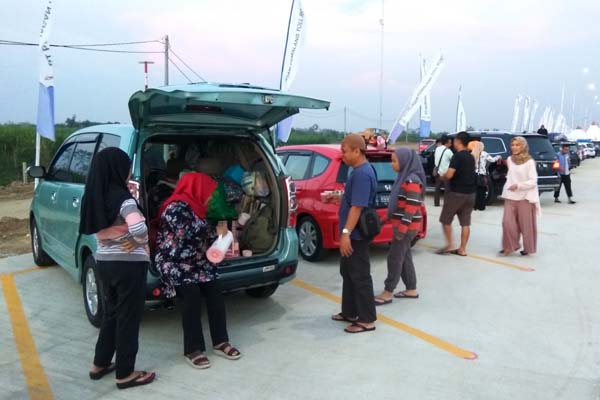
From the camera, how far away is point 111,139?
466 cm

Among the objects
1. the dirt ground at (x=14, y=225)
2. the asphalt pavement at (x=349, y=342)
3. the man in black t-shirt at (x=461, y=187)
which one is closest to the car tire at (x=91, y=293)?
the asphalt pavement at (x=349, y=342)

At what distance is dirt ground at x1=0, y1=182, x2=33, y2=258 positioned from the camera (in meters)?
8.05

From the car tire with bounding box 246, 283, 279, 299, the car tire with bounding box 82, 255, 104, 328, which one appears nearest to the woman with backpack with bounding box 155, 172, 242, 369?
the car tire with bounding box 82, 255, 104, 328

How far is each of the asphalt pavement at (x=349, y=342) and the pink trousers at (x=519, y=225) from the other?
66 cm

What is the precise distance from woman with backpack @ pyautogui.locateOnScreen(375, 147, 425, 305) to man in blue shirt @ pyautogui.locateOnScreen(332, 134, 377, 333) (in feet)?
2.46

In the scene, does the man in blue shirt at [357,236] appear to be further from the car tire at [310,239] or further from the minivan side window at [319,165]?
the minivan side window at [319,165]

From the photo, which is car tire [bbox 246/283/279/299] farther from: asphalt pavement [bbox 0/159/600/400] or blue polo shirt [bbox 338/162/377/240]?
blue polo shirt [bbox 338/162/377/240]

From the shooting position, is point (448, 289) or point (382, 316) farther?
point (448, 289)

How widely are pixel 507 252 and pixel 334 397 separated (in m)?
5.04

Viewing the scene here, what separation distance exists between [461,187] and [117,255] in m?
5.26

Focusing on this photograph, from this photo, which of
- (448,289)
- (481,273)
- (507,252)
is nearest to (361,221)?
(448,289)

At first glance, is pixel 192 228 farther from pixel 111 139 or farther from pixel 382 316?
pixel 382 316

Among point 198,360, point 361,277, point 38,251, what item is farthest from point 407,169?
point 38,251

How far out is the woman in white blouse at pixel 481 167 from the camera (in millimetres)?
11211
